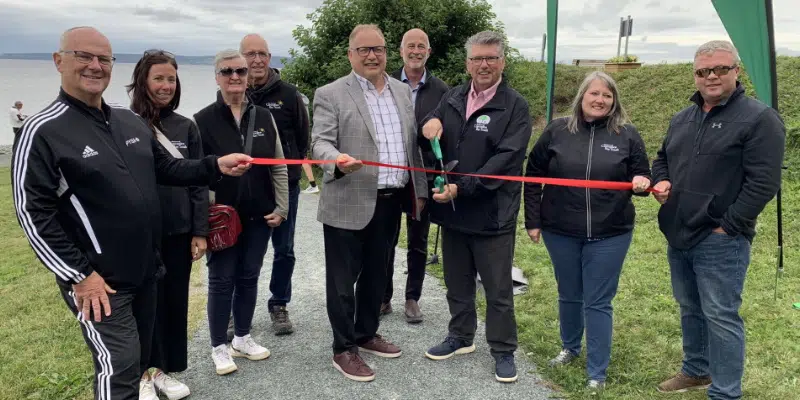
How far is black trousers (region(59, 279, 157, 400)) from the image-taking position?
269 cm

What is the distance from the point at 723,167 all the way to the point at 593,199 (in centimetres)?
74

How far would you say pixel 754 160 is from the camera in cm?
309

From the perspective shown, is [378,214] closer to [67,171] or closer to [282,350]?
[282,350]

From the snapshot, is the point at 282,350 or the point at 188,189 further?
the point at 282,350

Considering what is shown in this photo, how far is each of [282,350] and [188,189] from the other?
64.2 inches

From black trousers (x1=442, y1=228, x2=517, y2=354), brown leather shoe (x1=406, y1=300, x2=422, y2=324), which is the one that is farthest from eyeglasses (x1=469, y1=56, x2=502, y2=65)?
brown leather shoe (x1=406, y1=300, x2=422, y2=324)

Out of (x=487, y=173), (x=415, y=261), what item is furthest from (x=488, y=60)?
(x=415, y=261)

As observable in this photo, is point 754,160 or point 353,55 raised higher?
point 353,55

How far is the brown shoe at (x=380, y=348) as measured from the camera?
440 cm

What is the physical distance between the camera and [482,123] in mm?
3859

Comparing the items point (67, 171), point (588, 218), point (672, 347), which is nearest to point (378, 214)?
point (588, 218)

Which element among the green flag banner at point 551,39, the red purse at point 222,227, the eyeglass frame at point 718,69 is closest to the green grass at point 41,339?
the red purse at point 222,227

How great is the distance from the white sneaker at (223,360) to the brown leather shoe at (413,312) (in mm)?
1612

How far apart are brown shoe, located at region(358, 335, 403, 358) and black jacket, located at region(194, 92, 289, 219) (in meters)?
1.22
